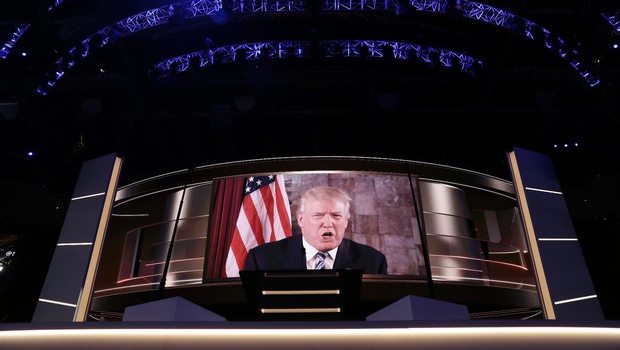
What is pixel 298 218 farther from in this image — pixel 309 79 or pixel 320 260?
pixel 309 79

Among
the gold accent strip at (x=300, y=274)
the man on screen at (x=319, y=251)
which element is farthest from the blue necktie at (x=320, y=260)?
the gold accent strip at (x=300, y=274)

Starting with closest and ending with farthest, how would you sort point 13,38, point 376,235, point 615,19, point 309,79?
1. point 376,235
2. point 615,19
3. point 13,38
4. point 309,79

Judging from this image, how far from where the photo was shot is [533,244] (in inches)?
191

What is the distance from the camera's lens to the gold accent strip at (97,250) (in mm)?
5168

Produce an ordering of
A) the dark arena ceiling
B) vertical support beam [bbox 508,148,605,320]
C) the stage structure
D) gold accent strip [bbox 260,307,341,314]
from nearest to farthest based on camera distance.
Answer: gold accent strip [bbox 260,307,341,314] < vertical support beam [bbox 508,148,605,320] < the stage structure < the dark arena ceiling

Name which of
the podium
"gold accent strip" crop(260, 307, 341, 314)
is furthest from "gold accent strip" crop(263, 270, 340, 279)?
"gold accent strip" crop(260, 307, 341, 314)

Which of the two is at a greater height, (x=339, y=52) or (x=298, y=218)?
(x=339, y=52)

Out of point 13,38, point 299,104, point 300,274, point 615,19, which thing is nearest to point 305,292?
point 300,274

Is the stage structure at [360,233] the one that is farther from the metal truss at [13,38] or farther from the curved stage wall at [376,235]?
the metal truss at [13,38]

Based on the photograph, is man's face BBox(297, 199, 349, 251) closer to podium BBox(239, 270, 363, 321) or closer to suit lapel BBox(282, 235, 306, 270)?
suit lapel BBox(282, 235, 306, 270)

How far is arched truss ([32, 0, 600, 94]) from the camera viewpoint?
276 inches

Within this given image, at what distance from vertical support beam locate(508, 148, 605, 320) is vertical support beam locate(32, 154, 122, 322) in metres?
4.64

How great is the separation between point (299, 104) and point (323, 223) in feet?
17.8

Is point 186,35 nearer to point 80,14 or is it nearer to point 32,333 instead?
point 80,14
